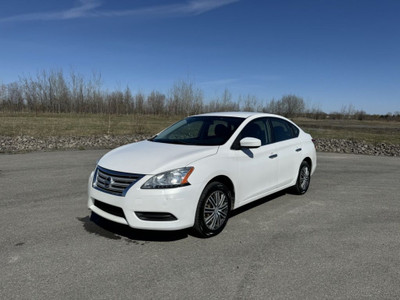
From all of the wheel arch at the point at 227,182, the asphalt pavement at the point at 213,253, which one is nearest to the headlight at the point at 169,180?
the wheel arch at the point at 227,182

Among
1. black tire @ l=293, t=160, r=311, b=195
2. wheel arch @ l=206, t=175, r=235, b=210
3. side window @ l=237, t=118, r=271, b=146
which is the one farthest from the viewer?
black tire @ l=293, t=160, r=311, b=195

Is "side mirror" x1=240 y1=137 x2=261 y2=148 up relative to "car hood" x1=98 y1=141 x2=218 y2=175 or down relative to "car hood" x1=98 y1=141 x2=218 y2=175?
up

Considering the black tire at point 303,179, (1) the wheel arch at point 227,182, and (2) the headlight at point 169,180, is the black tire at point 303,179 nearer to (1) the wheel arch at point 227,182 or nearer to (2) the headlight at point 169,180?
(1) the wheel arch at point 227,182

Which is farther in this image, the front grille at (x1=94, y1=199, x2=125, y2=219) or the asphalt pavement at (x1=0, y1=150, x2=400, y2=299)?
the front grille at (x1=94, y1=199, x2=125, y2=219)

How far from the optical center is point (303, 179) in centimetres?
661

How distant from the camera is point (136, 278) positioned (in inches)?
125

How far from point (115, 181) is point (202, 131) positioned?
6.42ft

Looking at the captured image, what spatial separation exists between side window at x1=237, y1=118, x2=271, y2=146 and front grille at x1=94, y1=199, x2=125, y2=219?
216cm

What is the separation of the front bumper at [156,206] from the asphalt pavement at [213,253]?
1.12ft

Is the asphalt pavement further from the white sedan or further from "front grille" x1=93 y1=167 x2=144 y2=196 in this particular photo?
"front grille" x1=93 y1=167 x2=144 y2=196

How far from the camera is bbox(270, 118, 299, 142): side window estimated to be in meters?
5.80

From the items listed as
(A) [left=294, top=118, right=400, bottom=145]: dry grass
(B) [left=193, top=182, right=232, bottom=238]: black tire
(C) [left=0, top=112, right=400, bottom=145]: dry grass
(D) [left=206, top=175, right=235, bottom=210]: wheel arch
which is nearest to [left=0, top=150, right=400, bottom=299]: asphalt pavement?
(B) [left=193, top=182, right=232, bottom=238]: black tire

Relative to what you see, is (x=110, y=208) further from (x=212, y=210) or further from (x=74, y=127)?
(x=74, y=127)

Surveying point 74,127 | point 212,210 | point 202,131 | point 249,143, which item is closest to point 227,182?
point 212,210
